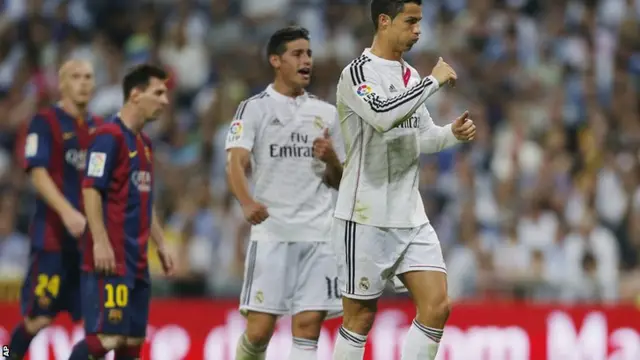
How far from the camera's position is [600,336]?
1141cm

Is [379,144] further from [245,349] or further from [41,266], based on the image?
[41,266]

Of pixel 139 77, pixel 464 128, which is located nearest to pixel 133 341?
pixel 139 77

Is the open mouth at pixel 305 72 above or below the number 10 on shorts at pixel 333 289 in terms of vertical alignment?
above

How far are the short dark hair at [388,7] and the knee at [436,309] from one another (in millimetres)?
1518

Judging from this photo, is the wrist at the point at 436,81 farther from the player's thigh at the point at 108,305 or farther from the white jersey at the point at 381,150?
the player's thigh at the point at 108,305

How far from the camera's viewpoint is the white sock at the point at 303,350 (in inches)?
323

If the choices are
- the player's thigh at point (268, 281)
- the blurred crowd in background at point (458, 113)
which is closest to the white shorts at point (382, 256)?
the player's thigh at point (268, 281)

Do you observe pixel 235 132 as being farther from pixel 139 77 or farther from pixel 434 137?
pixel 434 137

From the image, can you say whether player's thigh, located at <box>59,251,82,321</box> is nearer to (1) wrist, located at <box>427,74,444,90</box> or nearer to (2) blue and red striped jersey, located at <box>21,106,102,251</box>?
(2) blue and red striped jersey, located at <box>21,106,102,251</box>

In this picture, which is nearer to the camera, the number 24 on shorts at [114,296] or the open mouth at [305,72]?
the number 24 on shorts at [114,296]

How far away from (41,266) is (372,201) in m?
2.78

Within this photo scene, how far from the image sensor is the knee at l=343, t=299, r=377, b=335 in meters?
7.42

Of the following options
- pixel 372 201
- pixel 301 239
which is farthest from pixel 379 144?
pixel 301 239

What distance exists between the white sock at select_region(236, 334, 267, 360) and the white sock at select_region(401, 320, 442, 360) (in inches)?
59.7
